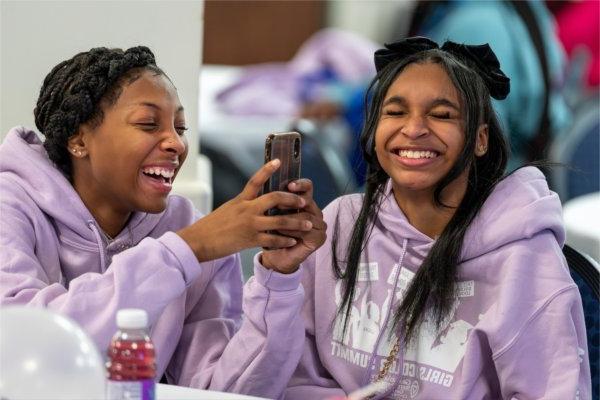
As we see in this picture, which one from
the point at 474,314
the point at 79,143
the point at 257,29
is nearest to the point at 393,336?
the point at 474,314

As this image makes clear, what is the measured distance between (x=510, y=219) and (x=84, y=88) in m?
0.71

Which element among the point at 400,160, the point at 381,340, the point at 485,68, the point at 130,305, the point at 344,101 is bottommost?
the point at 344,101

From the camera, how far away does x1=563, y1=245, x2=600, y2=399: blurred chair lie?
2.03 meters

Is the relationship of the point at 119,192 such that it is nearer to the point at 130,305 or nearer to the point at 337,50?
the point at 130,305

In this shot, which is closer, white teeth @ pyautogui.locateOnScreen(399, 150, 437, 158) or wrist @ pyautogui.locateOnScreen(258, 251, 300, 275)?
wrist @ pyautogui.locateOnScreen(258, 251, 300, 275)

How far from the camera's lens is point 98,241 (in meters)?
1.91

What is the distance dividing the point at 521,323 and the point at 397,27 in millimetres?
5619

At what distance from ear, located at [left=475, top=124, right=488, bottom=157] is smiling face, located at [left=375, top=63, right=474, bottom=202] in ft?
0.16

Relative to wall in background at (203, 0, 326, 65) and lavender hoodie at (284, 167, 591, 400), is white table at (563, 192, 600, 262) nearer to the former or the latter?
lavender hoodie at (284, 167, 591, 400)

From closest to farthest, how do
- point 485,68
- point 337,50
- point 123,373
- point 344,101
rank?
point 123,373 < point 485,68 < point 344,101 < point 337,50

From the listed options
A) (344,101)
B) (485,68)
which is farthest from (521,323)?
(344,101)

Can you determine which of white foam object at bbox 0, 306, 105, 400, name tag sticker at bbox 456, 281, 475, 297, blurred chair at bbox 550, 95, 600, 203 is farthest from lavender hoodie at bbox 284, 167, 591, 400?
blurred chair at bbox 550, 95, 600, 203

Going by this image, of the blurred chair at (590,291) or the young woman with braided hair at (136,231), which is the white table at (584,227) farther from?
the young woman with braided hair at (136,231)

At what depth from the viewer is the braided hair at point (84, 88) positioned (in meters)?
1.86
